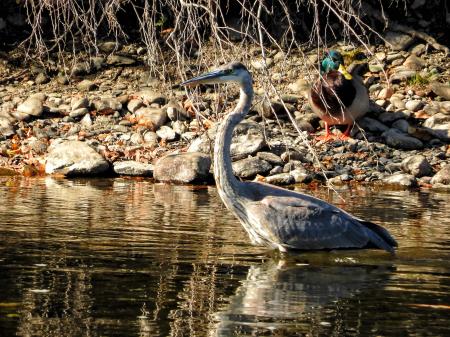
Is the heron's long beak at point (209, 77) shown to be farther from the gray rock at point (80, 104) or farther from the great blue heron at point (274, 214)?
the gray rock at point (80, 104)

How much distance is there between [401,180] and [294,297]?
8528 mm

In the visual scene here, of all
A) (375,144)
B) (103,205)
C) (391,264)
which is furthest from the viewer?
(375,144)

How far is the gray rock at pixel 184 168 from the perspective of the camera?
15.0 metres

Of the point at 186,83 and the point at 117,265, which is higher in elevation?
the point at 186,83

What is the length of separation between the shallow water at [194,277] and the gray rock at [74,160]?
3.12m

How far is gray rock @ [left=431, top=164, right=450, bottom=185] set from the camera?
1530 centimetres

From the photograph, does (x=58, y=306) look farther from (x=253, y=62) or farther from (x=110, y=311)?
(x=253, y=62)

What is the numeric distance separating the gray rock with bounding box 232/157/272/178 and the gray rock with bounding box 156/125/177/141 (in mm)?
1915

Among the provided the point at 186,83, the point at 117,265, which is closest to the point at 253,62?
the point at 186,83

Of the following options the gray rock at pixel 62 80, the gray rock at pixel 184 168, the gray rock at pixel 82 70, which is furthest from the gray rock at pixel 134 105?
the gray rock at pixel 184 168

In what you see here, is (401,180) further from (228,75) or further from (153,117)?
(228,75)

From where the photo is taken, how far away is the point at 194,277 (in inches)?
302

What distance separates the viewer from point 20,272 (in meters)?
7.61

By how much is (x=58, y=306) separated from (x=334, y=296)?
1915 mm
